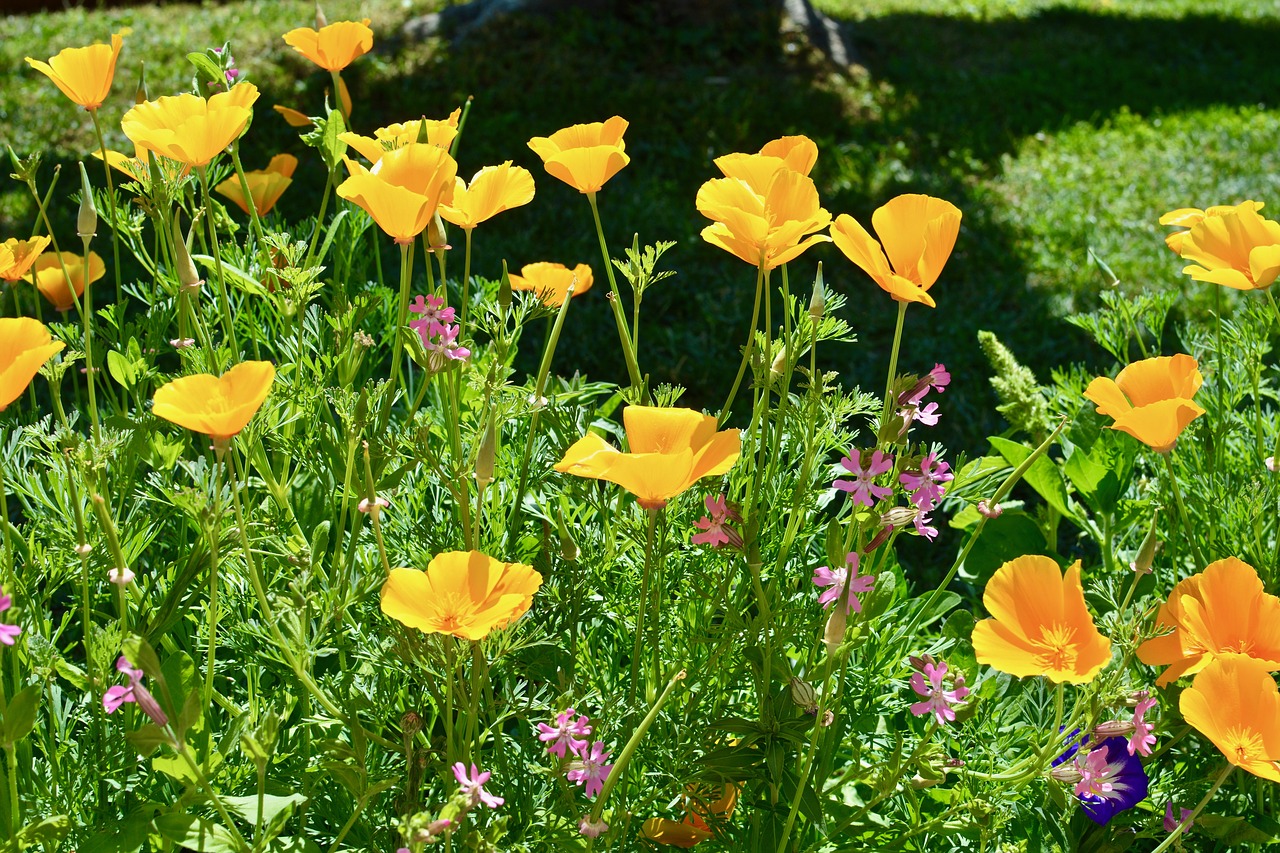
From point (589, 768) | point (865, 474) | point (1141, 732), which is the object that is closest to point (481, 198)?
point (865, 474)

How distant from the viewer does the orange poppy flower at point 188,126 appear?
121 centimetres

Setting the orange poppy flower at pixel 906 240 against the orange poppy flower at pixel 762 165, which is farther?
the orange poppy flower at pixel 762 165

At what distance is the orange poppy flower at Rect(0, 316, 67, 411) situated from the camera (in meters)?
0.99

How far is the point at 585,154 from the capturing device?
1.31 metres

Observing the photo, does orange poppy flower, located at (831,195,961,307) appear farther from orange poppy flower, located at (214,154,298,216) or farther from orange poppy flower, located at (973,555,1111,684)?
orange poppy flower, located at (214,154,298,216)

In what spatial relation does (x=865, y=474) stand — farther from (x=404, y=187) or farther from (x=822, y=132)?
(x=822, y=132)

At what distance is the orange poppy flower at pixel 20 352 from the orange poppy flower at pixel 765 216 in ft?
2.12

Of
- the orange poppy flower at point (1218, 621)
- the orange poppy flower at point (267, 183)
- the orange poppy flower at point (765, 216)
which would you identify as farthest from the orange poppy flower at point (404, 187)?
the orange poppy flower at point (1218, 621)

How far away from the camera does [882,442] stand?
1.15 m

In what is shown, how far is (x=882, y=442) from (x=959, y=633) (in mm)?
600

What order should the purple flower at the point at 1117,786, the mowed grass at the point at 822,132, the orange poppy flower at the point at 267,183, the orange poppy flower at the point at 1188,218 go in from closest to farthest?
1. the purple flower at the point at 1117,786
2. the orange poppy flower at the point at 1188,218
3. the orange poppy flower at the point at 267,183
4. the mowed grass at the point at 822,132

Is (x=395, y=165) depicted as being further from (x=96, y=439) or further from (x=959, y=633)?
(x=959, y=633)

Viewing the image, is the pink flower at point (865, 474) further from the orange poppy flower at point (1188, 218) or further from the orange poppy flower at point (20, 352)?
the orange poppy flower at point (20, 352)

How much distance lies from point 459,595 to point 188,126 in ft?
1.99
